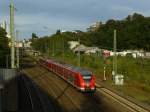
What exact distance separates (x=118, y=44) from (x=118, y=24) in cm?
2664

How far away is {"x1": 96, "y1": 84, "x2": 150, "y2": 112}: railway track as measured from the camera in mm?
31300

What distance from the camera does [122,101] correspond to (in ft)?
119

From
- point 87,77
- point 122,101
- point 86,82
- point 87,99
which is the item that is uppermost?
point 87,77

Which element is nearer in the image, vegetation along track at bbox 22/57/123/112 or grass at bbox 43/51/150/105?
vegetation along track at bbox 22/57/123/112

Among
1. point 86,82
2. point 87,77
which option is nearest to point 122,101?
point 86,82

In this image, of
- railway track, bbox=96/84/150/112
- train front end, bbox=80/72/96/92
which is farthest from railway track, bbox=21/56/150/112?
train front end, bbox=80/72/96/92

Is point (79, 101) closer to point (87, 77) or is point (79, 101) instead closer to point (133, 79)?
point (87, 77)

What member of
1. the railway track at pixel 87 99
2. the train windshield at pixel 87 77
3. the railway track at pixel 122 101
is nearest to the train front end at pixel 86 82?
the train windshield at pixel 87 77

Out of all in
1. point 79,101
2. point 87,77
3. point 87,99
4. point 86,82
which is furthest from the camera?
point 87,77

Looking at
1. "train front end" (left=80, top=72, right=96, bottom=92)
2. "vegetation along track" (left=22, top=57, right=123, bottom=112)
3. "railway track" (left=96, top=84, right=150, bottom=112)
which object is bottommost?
Answer: "vegetation along track" (left=22, top=57, right=123, bottom=112)

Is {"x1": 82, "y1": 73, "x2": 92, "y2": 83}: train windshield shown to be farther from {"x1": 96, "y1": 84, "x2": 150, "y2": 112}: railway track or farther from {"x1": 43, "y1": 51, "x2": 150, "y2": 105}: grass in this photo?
{"x1": 43, "y1": 51, "x2": 150, "y2": 105}: grass

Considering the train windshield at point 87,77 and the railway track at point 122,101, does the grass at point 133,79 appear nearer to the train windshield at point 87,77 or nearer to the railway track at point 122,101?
the railway track at point 122,101

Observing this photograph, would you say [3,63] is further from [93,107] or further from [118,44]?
[118,44]

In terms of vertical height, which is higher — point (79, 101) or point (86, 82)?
point (86, 82)
